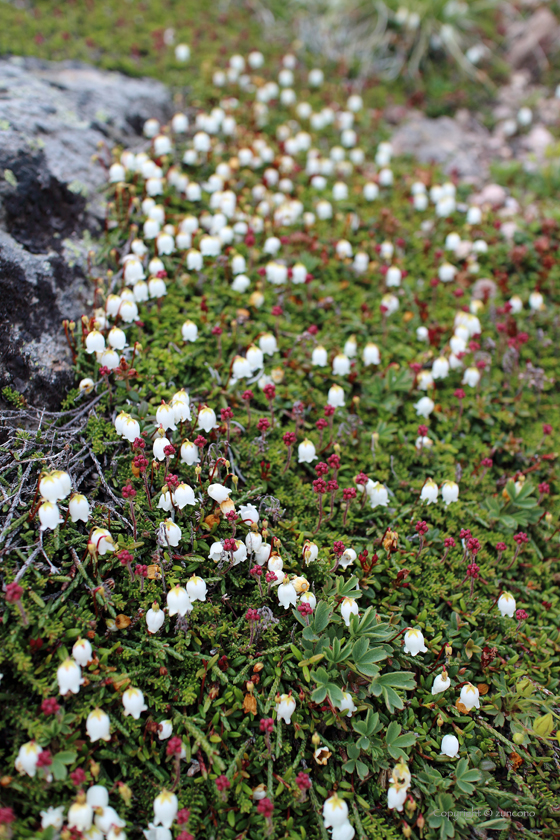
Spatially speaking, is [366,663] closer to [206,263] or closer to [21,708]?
[21,708]

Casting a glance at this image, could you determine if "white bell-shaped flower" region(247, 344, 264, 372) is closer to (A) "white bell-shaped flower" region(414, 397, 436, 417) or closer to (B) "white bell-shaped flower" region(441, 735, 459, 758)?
(A) "white bell-shaped flower" region(414, 397, 436, 417)

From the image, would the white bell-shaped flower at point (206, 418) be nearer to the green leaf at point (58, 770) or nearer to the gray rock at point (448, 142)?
the green leaf at point (58, 770)

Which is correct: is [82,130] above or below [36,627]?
above

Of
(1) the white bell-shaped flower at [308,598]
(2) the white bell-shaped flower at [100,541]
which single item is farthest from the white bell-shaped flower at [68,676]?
(1) the white bell-shaped flower at [308,598]

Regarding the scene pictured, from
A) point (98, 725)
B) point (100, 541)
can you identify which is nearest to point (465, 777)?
point (98, 725)

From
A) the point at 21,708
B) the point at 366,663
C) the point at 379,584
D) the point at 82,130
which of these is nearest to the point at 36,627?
the point at 21,708

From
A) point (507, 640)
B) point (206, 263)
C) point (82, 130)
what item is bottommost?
point (507, 640)

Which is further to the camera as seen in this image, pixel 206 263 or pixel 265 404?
pixel 206 263

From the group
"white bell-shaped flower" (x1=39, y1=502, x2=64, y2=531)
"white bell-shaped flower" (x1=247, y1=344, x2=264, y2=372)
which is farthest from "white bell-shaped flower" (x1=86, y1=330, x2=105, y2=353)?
"white bell-shaped flower" (x1=39, y1=502, x2=64, y2=531)
